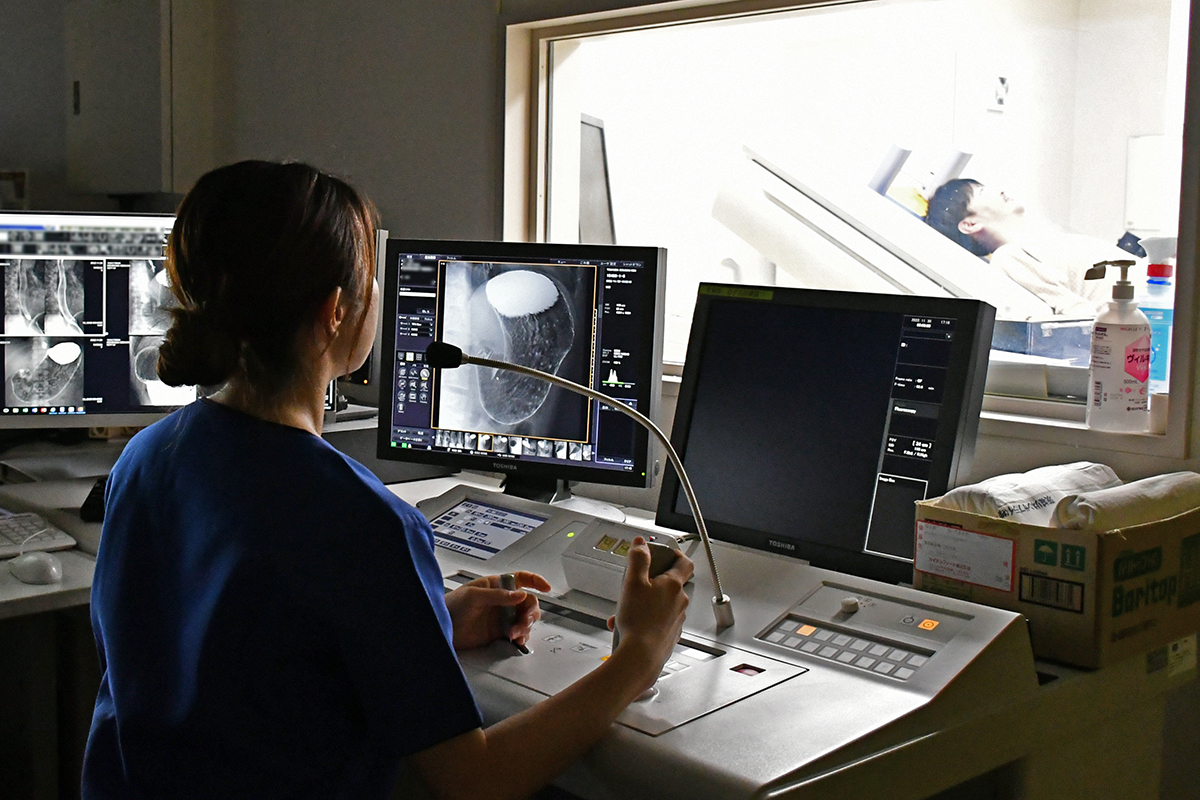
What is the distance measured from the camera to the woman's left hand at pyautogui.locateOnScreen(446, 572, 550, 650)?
1.24 m

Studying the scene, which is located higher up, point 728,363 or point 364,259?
point 364,259

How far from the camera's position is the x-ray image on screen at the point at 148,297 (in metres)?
2.00

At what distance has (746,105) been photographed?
3000 millimetres

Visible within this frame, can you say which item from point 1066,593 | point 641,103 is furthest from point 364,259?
point 641,103

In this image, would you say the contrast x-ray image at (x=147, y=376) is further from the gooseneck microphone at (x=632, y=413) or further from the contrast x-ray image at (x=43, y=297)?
the gooseneck microphone at (x=632, y=413)

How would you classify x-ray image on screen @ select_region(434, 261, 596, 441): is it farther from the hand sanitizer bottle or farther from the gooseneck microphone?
the hand sanitizer bottle

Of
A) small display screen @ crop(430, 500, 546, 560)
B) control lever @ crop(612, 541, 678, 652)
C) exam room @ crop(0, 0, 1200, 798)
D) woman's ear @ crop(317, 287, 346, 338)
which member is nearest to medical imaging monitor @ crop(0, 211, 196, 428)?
A: exam room @ crop(0, 0, 1200, 798)

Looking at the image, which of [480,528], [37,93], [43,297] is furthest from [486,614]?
[37,93]

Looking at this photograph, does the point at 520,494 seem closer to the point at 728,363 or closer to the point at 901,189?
the point at 728,363

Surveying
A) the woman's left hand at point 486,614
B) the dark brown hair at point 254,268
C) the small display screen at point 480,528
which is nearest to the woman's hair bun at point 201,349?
the dark brown hair at point 254,268

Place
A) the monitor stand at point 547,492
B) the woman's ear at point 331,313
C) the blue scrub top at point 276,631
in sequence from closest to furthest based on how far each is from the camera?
the blue scrub top at point 276,631
the woman's ear at point 331,313
the monitor stand at point 547,492

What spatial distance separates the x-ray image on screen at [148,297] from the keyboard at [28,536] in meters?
0.40

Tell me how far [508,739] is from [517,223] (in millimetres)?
1475

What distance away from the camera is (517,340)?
179 centimetres
